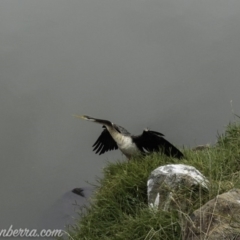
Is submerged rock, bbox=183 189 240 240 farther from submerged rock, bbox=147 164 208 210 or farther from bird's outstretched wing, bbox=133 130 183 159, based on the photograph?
bird's outstretched wing, bbox=133 130 183 159

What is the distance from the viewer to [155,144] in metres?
5.43

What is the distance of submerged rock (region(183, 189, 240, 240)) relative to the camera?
2926mm

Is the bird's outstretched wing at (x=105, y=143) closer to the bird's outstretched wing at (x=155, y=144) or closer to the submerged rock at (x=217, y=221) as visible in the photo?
the bird's outstretched wing at (x=155, y=144)

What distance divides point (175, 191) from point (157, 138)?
1.41 m

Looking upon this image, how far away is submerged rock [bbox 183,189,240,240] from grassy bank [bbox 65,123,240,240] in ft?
1.16

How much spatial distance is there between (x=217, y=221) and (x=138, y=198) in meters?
1.61

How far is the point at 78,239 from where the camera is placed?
15.0ft

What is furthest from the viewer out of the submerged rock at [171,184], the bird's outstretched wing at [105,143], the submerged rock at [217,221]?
the bird's outstretched wing at [105,143]

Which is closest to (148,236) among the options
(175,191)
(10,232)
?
(175,191)

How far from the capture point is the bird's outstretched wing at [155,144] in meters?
5.29

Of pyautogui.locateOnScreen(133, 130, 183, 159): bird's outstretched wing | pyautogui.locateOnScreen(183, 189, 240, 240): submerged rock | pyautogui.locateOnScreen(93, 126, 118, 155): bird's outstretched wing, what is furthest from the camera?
pyautogui.locateOnScreen(93, 126, 118, 155): bird's outstretched wing

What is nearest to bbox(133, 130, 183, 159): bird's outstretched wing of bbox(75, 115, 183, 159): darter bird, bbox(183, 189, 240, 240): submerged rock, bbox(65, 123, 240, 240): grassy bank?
bbox(75, 115, 183, 159): darter bird

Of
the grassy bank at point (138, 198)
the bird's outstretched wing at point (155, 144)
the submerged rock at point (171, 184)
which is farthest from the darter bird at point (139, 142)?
the submerged rock at point (171, 184)

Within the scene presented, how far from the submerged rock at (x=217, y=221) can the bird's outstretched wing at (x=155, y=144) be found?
6.72 ft
